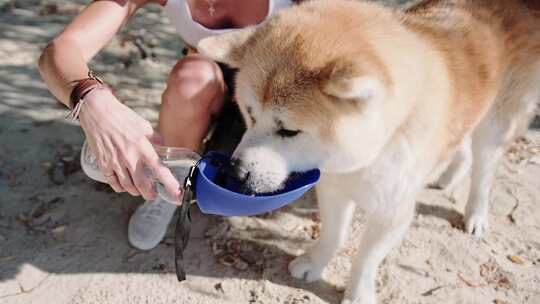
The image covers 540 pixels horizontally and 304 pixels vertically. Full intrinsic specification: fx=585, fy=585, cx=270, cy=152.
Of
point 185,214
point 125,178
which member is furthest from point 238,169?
point 125,178

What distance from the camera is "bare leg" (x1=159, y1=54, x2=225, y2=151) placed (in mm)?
2381

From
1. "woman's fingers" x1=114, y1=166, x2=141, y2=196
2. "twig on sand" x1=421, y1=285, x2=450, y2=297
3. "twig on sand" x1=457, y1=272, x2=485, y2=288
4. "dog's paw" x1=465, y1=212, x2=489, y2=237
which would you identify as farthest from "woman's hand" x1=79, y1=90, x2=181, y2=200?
"dog's paw" x1=465, y1=212, x2=489, y2=237

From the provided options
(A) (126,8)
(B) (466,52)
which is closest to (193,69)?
(A) (126,8)

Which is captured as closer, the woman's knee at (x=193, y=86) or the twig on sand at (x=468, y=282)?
the woman's knee at (x=193, y=86)

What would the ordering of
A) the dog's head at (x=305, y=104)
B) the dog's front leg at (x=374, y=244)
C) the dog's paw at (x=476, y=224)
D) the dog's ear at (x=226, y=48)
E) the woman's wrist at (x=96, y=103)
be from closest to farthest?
the dog's head at (x=305, y=104) < the woman's wrist at (x=96, y=103) < the dog's ear at (x=226, y=48) < the dog's front leg at (x=374, y=244) < the dog's paw at (x=476, y=224)

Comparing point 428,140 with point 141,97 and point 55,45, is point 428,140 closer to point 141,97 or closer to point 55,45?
point 55,45

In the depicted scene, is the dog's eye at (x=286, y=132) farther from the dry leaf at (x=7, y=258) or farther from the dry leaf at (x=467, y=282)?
the dry leaf at (x=7, y=258)

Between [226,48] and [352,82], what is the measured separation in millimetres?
565

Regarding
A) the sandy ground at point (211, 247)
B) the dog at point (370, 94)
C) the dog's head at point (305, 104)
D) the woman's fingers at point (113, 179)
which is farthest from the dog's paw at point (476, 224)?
the woman's fingers at point (113, 179)

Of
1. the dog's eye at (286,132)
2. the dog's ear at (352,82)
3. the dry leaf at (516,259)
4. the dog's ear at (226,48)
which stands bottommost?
the dry leaf at (516,259)

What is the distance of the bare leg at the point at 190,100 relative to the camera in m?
2.38

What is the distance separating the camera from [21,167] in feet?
9.45

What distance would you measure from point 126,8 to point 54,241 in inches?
41.9

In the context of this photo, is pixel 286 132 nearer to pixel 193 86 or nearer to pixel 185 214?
pixel 185 214
